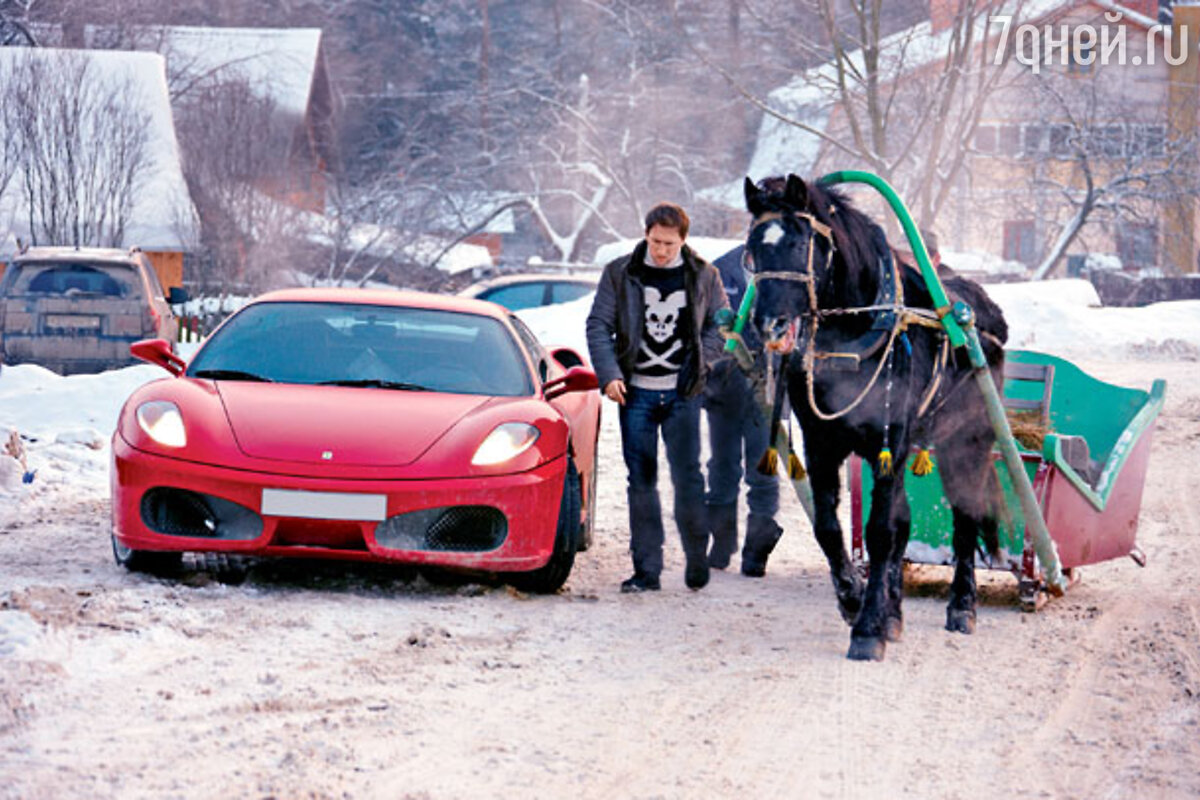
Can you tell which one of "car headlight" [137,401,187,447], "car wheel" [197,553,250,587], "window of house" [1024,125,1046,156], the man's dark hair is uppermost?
"window of house" [1024,125,1046,156]

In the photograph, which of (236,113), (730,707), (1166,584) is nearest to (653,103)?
(236,113)

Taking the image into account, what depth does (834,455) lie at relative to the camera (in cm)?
746

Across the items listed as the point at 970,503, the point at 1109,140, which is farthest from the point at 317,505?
the point at 1109,140

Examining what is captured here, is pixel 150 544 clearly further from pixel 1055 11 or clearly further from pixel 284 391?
pixel 1055 11

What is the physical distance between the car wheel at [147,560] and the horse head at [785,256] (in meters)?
2.76

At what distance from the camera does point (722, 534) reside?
9.23 metres

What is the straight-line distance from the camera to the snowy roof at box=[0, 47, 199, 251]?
2894cm

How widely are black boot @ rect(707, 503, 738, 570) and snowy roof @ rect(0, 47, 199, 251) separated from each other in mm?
21383

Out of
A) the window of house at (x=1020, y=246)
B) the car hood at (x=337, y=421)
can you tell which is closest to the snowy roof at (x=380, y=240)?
the window of house at (x=1020, y=246)

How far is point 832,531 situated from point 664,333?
1.29 metres

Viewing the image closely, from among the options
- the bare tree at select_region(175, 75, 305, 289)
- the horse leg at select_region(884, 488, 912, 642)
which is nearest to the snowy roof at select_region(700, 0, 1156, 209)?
the bare tree at select_region(175, 75, 305, 289)

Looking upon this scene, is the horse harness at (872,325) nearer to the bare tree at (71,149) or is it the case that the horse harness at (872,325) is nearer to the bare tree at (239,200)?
the bare tree at (71,149)

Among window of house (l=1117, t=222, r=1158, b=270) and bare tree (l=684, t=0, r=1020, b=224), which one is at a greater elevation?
bare tree (l=684, t=0, r=1020, b=224)

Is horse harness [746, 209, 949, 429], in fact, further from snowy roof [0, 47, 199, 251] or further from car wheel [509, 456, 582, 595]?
snowy roof [0, 47, 199, 251]
